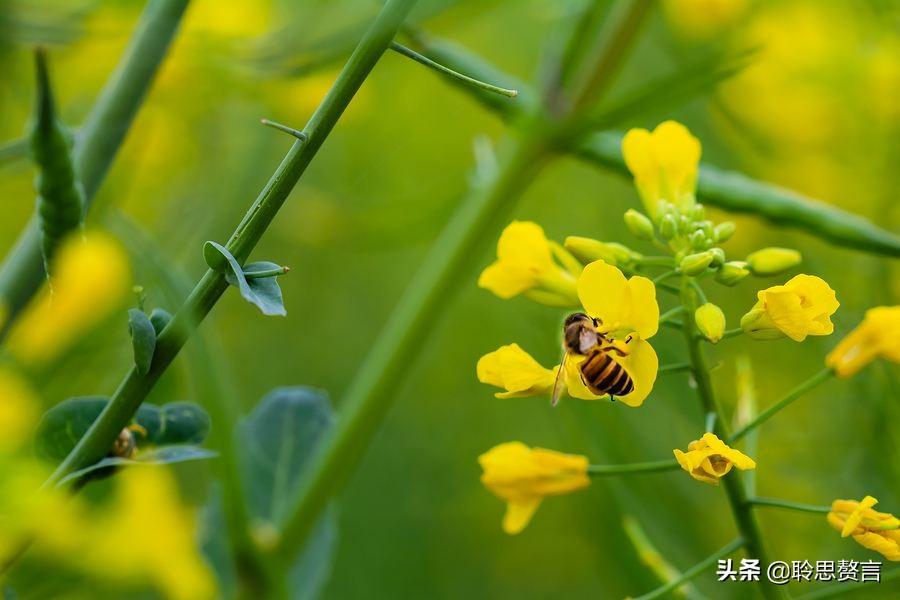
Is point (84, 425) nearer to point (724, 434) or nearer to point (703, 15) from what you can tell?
point (724, 434)

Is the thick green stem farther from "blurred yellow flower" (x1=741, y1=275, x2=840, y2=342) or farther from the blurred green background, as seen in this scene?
"blurred yellow flower" (x1=741, y1=275, x2=840, y2=342)

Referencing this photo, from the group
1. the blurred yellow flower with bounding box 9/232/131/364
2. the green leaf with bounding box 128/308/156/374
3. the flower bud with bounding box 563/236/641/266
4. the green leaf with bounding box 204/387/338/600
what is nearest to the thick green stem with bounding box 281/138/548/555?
the green leaf with bounding box 204/387/338/600

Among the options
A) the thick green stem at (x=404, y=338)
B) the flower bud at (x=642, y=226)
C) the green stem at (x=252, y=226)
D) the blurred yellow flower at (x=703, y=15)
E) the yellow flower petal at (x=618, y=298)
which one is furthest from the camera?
the blurred yellow flower at (x=703, y=15)

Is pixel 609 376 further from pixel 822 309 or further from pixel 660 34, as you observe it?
pixel 660 34

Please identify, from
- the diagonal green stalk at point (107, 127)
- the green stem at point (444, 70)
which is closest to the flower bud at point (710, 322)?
the green stem at point (444, 70)

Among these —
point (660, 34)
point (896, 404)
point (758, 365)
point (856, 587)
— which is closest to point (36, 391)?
point (856, 587)

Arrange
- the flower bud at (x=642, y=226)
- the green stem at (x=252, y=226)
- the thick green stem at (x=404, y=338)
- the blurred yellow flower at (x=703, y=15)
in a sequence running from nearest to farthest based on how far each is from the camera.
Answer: the green stem at (x=252, y=226), the flower bud at (x=642, y=226), the thick green stem at (x=404, y=338), the blurred yellow flower at (x=703, y=15)

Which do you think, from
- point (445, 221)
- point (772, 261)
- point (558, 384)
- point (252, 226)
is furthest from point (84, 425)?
point (445, 221)

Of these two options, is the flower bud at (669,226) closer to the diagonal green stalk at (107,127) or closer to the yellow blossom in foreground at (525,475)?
the yellow blossom in foreground at (525,475)
